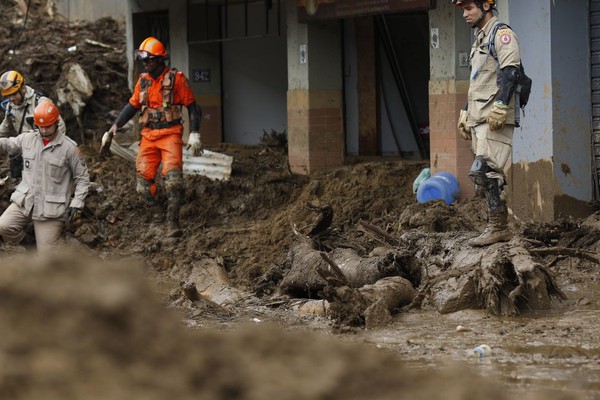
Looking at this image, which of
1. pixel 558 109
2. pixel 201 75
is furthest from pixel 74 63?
pixel 558 109

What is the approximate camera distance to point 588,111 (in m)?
10.5

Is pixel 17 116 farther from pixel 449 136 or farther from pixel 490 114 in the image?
pixel 490 114

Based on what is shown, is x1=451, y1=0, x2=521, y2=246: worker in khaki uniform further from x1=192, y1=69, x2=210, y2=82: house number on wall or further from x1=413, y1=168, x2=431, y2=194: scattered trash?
x1=192, y1=69, x2=210, y2=82: house number on wall

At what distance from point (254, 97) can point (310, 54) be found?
10.5ft

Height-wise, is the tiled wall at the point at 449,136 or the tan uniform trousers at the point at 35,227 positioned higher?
the tiled wall at the point at 449,136

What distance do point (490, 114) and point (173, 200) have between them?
5.02 meters

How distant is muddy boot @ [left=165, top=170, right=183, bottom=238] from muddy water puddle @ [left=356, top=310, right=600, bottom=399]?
5147 millimetres

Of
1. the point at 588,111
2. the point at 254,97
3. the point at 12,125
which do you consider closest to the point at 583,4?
the point at 588,111

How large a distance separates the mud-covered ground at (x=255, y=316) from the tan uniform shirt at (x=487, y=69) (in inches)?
44.0

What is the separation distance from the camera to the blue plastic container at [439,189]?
11.6 m

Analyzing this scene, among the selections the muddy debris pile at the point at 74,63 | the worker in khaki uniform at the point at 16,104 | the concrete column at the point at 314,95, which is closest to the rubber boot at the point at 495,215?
the worker in khaki uniform at the point at 16,104

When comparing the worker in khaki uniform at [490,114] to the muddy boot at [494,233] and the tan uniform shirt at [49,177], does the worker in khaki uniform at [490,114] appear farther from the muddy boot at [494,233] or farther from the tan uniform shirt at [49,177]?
the tan uniform shirt at [49,177]

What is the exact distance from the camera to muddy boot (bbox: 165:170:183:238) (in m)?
12.6

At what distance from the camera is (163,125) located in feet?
41.4
